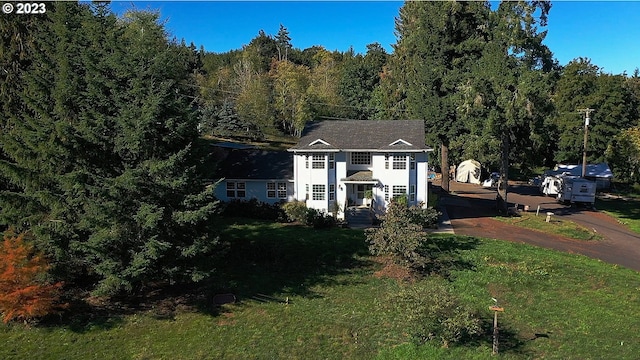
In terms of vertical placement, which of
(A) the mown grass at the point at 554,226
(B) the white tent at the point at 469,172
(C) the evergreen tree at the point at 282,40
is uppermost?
(C) the evergreen tree at the point at 282,40

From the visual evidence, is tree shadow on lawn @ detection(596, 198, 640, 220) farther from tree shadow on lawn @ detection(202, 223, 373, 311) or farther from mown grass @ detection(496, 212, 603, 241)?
tree shadow on lawn @ detection(202, 223, 373, 311)

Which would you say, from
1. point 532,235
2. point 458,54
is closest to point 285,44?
point 458,54

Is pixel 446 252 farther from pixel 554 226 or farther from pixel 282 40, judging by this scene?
pixel 282 40

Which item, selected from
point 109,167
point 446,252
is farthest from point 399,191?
point 109,167

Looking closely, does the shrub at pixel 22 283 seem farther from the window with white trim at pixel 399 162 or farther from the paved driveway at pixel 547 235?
the paved driveway at pixel 547 235

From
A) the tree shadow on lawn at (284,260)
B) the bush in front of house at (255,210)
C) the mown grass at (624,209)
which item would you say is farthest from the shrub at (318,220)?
the mown grass at (624,209)
